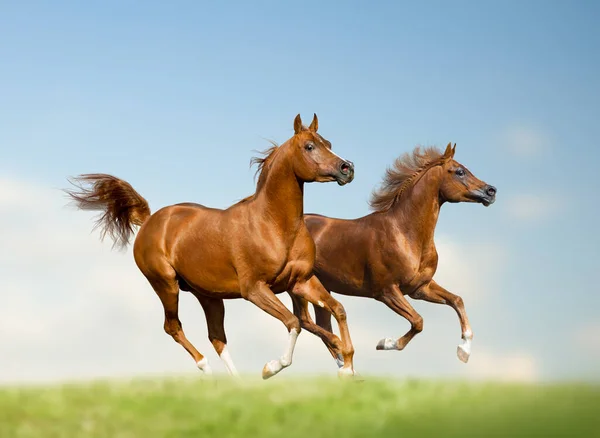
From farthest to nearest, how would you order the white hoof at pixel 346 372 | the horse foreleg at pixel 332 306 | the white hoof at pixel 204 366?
the white hoof at pixel 204 366 → the horse foreleg at pixel 332 306 → the white hoof at pixel 346 372

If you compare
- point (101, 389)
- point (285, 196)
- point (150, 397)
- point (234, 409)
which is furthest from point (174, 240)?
point (234, 409)

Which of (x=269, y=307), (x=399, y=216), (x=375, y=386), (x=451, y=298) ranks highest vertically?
(x=399, y=216)

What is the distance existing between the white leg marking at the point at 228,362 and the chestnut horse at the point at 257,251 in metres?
0.01

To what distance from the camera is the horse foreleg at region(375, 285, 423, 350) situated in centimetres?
1074

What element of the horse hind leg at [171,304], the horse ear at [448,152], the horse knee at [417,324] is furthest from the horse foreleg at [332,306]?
the horse ear at [448,152]

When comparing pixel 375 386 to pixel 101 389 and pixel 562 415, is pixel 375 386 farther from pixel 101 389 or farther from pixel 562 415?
pixel 101 389

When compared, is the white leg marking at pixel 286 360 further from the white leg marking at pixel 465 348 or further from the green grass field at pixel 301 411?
the white leg marking at pixel 465 348

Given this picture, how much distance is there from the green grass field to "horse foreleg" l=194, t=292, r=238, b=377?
1584 millimetres

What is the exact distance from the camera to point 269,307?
875 cm

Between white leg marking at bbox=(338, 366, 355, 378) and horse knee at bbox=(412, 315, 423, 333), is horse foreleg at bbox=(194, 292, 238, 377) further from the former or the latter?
horse knee at bbox=(412, 315, 423, 333)

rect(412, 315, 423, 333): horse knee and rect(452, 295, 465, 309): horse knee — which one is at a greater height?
rect(452, 295, 465, 309): horse knee

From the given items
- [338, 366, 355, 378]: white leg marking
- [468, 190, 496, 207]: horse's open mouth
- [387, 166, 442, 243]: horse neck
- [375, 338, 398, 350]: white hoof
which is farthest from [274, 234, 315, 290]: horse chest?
[468, 190, 496, 207]: horse's open mouth

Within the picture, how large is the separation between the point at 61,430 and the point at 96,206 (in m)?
5.06

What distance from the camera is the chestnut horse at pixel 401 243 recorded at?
10969mm
